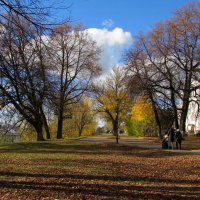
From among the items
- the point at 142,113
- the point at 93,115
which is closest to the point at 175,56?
the point at 142,113

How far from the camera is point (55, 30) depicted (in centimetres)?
1225

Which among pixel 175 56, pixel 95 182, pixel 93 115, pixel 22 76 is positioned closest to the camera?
pixel 95 182

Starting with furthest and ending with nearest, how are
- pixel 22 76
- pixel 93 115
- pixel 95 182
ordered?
pixel 93 115 → pixel 22 76 → pixel 95 182

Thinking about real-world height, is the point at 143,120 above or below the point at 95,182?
above

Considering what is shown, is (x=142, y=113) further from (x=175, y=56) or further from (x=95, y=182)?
(x=95, y=182)

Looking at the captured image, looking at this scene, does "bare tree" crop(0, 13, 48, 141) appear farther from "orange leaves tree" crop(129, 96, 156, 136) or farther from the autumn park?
"orange leaves tree" crop(129, 96, 156, 136)

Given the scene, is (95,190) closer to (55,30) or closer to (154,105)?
(55,30)

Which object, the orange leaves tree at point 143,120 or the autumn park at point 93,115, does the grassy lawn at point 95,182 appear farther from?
the orange leaves tree at point 143,120

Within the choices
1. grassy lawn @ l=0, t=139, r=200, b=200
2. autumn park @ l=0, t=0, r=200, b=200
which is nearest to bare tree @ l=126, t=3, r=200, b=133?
autumn park @ l=0, t=0, r=200, b=200

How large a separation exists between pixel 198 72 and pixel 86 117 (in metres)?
52.3

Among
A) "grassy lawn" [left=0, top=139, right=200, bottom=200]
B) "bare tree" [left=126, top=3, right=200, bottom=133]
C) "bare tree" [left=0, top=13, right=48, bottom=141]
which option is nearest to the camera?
"grassy lawn" [left=0, top=139, right=200, bottom=200]

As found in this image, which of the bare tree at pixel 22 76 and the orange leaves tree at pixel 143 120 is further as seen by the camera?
the orange leaves tree at pixel 143 120

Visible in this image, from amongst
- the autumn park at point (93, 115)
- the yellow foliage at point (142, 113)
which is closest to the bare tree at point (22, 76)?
the autumn park at point (93, 115)

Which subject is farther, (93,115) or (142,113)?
(93,115)
